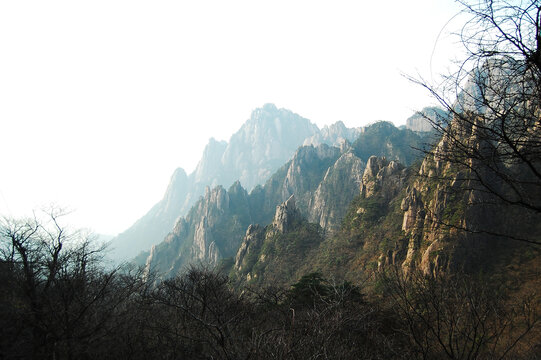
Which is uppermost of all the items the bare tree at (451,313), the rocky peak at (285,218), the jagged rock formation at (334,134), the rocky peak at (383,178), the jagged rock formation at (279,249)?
the jagged rock formation at (334,134)

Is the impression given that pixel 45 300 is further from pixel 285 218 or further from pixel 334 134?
pixel 334 134

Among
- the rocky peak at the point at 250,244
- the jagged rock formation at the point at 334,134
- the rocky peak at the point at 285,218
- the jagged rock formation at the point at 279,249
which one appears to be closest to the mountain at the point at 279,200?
the rocky peak at the point at 285,218

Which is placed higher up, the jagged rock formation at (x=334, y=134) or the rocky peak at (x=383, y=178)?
the jagged rock formation at (x=334, y=134)

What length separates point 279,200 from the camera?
119188 mm

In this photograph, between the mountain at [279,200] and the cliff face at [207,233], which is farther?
the cliff face at [207,233]

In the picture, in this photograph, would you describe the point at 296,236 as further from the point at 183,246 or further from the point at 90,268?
the point at 183,246

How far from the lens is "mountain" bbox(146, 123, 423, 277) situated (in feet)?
296

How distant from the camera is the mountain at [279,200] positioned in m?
90.2

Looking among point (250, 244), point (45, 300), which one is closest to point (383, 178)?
point (250, 244)

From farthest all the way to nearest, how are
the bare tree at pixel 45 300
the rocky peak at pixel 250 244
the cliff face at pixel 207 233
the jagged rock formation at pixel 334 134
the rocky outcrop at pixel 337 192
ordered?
1. the jagged rock formation at pixel 334 134
2. the cliff face at pixel 207 233
3. the rocky outcrop at pixel 337 192
4. the rocky peak at pixel 250 244
5. the bare tree at pixel 45 300

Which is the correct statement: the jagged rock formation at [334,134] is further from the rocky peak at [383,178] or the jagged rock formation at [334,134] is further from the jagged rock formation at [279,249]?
the rocky peak at [383,178]

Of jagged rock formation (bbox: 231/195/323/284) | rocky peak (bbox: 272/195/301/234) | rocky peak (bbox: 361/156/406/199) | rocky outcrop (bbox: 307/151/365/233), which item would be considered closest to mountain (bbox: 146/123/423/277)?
rocky outcrop (bbox: 307/151/365/233)

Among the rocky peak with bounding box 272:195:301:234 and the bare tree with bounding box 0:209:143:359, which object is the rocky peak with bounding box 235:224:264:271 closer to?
the rocky peak with bounding box 272:195:301:234

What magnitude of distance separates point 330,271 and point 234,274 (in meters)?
24.1
